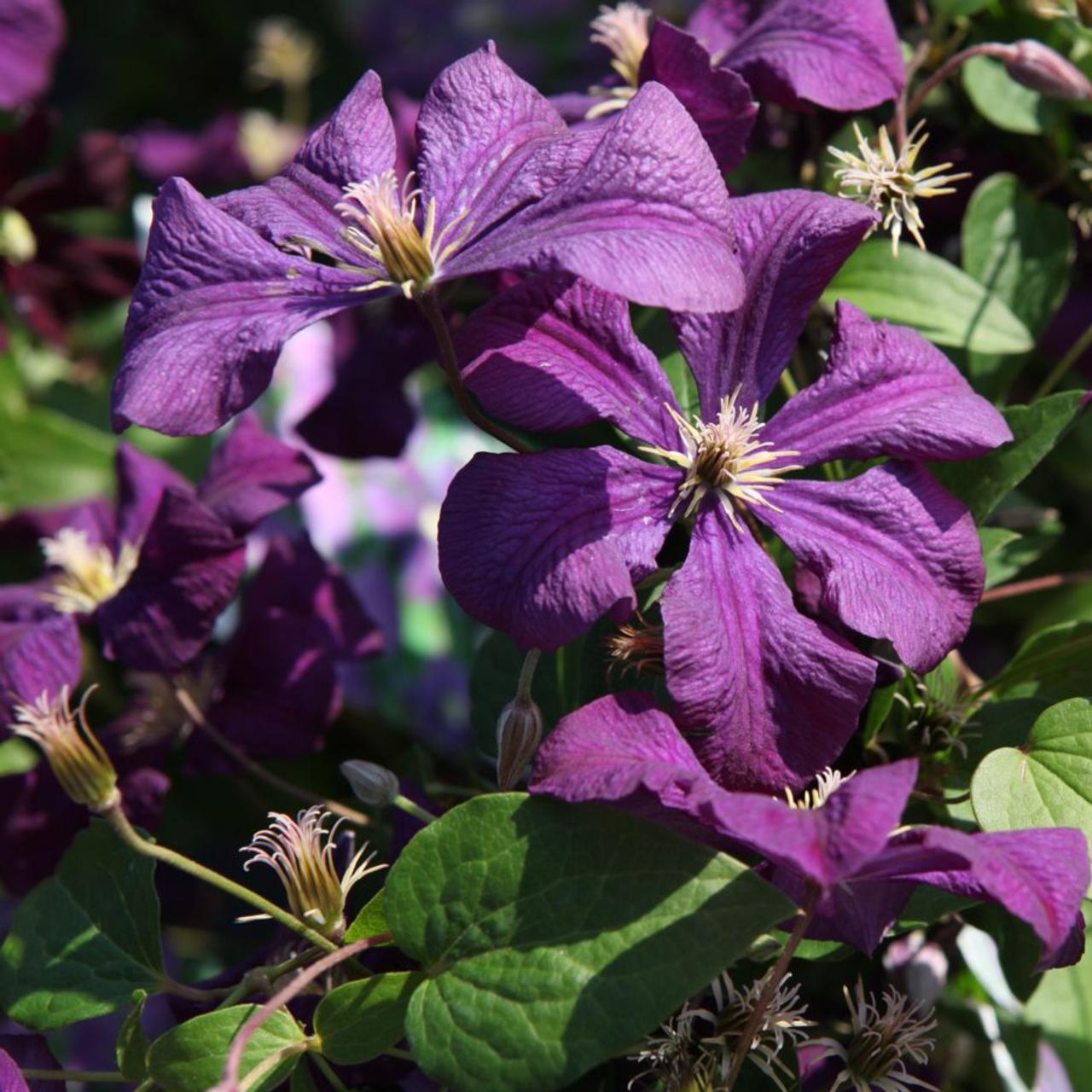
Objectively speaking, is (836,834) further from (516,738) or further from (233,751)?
(233,751)

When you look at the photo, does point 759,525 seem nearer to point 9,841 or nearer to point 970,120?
point 970,120

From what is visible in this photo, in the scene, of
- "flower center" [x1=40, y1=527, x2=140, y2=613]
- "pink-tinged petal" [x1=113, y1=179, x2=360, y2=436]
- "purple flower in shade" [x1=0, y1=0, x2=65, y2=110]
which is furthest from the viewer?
"purple flower in shade" [x1=0, y1=0, x2=65, y2=110]

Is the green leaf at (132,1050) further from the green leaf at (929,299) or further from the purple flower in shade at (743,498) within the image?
the green leaf at (929,299)

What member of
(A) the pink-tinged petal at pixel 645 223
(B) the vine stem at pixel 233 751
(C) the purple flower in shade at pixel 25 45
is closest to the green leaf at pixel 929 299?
(A) the pink-tinged petal at pixel 645 223

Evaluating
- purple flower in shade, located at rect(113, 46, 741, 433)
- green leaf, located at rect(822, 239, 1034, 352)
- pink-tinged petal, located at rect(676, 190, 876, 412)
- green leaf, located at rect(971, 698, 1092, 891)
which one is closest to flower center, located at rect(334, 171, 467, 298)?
purple flower in shade, located at rect(113, 46, 741, 433)

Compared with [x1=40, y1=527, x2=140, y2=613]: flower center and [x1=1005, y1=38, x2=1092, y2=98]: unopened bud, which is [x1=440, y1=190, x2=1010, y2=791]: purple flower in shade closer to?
[x1=1005, y1=38, x2=1092, y2=98]: unopened bud
